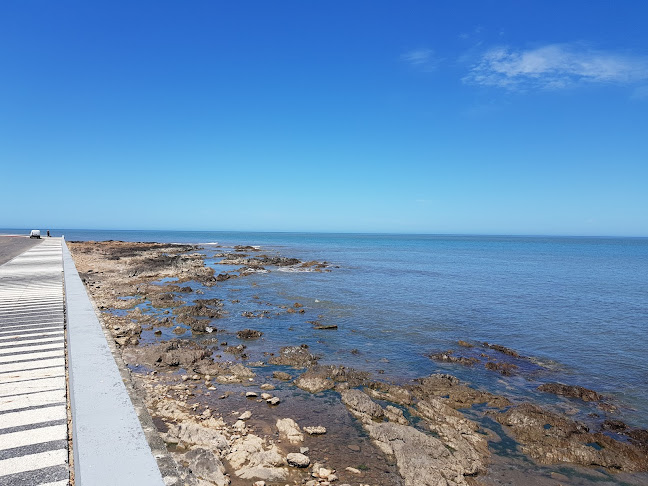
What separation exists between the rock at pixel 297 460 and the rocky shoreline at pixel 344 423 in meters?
0.02

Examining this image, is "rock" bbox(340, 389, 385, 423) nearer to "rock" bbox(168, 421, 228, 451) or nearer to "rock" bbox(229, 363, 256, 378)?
"rock" bbox(229, 363, 256, 378)

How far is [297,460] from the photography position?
257 inches

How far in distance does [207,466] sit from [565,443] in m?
7.48

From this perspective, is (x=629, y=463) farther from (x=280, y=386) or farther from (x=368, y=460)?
(x=280, y=386)

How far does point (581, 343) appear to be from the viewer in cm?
1560

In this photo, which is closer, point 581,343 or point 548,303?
point 581,343

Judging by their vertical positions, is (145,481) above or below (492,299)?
above

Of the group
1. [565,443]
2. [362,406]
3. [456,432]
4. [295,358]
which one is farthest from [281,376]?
[565,443]

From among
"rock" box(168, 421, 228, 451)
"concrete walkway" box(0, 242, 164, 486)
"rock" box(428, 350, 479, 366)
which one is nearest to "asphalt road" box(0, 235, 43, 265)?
"concrete walkway" box(0, 242, 164, 486)

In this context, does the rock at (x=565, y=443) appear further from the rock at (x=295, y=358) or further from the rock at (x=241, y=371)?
the rock at (x=241, y=371)

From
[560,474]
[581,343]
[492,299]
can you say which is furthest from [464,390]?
[492,299]

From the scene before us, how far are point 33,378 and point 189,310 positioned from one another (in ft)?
40.1

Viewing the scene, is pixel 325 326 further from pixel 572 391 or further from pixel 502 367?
pixel 572 391

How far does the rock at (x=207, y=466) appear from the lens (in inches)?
231
